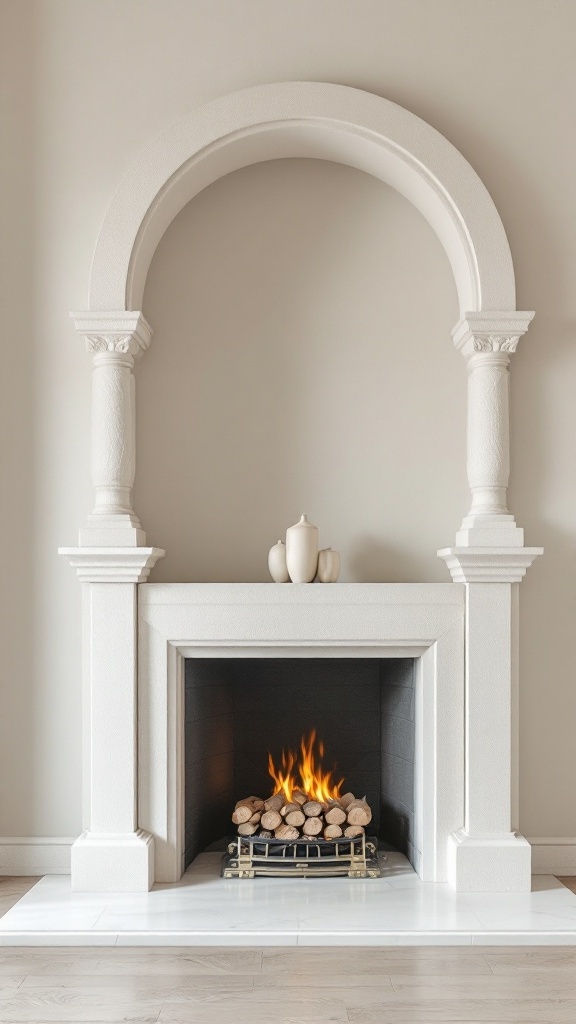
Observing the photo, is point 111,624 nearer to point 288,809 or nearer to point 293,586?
point 293,586

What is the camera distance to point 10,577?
3896 millimetres

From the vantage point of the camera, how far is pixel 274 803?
3844 millimetres

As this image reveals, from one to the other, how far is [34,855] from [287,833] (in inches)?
39.4

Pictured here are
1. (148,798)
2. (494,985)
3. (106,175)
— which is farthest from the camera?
(106,175)

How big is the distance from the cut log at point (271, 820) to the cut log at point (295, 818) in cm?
3

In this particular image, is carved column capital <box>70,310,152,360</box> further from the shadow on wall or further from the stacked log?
the stacked log

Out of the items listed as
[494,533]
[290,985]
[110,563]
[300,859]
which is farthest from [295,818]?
[494,533]

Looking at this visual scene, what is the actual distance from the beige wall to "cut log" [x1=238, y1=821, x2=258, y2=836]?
2.13ft

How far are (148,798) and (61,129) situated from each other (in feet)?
8.61

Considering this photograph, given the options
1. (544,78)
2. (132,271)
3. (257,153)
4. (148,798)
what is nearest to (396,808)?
(148,798)

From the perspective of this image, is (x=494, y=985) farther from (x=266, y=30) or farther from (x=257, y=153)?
(x=266, y=30)

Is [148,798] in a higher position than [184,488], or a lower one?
lower

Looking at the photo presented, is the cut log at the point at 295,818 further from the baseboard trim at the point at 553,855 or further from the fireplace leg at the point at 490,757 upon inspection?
the baseboard trim at the point at 553,855

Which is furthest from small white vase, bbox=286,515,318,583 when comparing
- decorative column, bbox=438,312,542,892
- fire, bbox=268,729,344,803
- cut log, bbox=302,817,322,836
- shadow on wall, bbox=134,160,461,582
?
cut log, bbox=302,817,322,836
